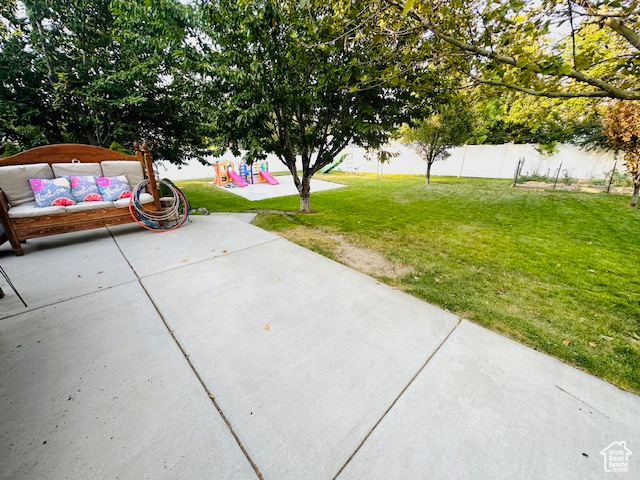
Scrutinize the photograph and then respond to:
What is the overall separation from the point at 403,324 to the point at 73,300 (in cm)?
315

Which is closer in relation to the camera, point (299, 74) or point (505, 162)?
point (299, 74)

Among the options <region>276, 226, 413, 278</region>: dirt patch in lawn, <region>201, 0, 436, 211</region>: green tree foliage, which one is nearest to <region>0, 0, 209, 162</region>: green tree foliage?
<region>201, 0, 436, 211</region>: green tree foliage

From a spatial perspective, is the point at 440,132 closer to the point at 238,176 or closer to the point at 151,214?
the point at 238,176

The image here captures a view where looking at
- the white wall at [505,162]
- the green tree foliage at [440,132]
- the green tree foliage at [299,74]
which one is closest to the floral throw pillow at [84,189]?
the green tree foliage at [299,74]

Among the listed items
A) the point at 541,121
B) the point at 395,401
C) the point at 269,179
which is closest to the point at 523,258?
the point at 395,401

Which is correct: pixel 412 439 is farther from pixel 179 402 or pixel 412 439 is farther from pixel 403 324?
pixel 179 402

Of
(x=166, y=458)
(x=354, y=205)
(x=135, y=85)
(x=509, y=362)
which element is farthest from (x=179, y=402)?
(x=135, y=85)

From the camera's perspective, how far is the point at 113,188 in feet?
14.0

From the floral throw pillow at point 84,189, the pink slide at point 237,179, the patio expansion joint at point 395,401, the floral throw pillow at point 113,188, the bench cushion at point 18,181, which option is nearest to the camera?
the patio expansion joint at point 395,401

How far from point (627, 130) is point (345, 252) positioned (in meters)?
9.11

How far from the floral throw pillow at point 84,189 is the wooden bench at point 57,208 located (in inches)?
8.7

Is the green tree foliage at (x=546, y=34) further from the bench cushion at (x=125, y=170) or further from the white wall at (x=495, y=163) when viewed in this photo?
the white wall at (x=495, y=163)

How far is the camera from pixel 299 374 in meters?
1.61

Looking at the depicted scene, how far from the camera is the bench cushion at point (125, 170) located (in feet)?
14.7
